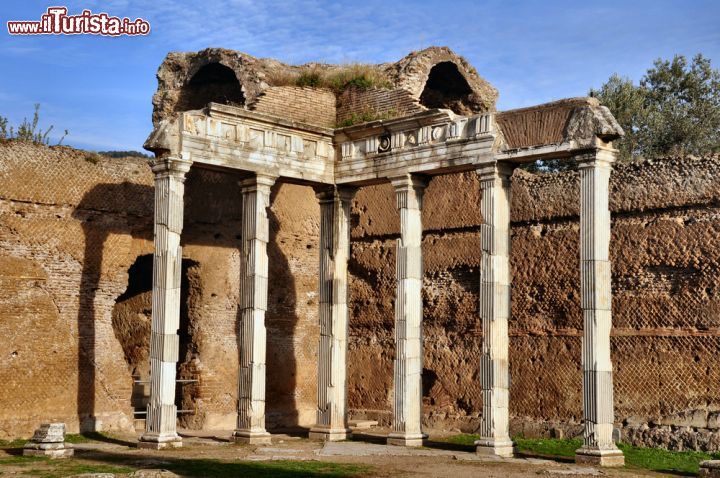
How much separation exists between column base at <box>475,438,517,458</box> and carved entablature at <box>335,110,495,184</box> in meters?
3.59

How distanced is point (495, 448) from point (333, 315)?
11.9 feet

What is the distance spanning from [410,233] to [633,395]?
3763mm

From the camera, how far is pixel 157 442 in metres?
12.6

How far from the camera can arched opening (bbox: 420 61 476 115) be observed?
1778 centimetres

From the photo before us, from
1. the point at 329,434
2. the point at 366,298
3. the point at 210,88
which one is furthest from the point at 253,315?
the point at 210,88

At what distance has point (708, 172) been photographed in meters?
13.1

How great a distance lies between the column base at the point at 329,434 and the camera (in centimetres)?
1448

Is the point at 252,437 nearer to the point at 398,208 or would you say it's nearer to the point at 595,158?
the point at 398,208

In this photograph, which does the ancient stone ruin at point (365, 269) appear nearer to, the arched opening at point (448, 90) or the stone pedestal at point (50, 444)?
the arched opening at point (448, 90)

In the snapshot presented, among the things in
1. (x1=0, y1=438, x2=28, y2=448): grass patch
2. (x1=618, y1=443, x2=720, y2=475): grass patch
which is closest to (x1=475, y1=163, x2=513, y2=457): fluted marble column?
(x1=618, y1=443, x2=720, y2=475): grass patch

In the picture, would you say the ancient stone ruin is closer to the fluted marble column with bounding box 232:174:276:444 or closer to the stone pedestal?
the fluted marble column with bounding box 232:174:276:444

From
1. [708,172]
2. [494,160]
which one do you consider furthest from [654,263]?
[494,160]

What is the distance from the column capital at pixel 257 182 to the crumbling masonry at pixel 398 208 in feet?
0.09

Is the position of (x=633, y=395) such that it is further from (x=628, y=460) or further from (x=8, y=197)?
(x=8, y=197)
